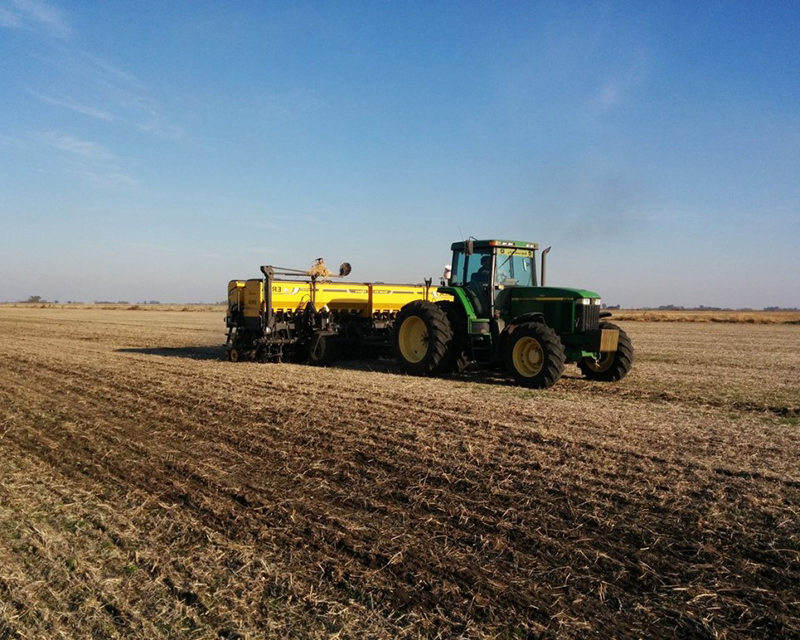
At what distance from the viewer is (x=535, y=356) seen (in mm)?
10891

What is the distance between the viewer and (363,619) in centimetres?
381

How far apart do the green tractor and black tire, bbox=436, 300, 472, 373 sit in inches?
0.7

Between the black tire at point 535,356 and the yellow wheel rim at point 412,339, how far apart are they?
205cm

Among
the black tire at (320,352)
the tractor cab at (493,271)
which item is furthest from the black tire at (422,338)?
the black tire at (320,352)

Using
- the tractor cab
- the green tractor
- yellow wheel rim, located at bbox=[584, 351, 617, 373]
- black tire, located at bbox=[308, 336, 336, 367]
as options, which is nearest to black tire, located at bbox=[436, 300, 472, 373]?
the green tractor

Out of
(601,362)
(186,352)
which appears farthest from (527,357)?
(186,352)

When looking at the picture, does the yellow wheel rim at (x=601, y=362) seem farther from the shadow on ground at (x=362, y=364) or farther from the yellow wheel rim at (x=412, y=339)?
the yellow wheel rim at (x=412, y=339)

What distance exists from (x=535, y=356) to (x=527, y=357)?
0.15 metres

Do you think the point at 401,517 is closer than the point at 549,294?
Yes

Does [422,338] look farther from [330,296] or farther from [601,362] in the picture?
[330,296]

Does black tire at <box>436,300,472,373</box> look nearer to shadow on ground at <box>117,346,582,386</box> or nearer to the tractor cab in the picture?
shadow on ground at <box>117,346,582,386</box>

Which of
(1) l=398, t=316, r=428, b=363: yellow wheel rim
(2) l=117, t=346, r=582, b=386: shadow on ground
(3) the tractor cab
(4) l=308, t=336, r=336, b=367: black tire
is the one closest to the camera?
(3) the tractor cab

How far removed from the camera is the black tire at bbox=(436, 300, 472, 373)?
40.0 feet

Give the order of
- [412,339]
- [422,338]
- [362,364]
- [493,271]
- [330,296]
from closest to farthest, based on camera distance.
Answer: [493,271], [422,338], [412,339], [362,364], [330,296]
